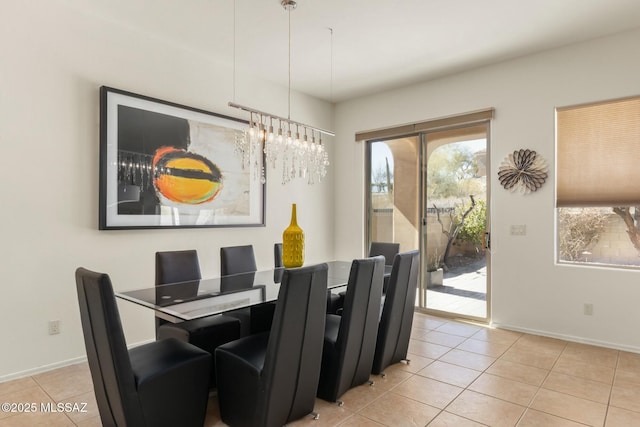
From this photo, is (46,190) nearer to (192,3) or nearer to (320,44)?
(192,3)

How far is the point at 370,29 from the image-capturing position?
3357 millimetres

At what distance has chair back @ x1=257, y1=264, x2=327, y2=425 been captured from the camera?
1.94 metres

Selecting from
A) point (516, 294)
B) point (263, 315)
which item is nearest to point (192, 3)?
point (263, 315)

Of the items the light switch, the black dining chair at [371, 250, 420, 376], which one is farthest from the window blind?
the black dining chair at [371, 250, 420, 376]

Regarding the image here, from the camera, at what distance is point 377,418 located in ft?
7.42

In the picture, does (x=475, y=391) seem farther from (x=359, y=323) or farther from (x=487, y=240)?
(x=487, y=240)

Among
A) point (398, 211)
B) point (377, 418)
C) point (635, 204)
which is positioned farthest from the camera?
point (398, 211)

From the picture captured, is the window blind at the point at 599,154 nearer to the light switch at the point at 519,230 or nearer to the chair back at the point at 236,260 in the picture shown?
the light switch at the point at 519,230

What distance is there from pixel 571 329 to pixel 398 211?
2.29 metres

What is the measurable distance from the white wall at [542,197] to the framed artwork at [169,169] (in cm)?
247

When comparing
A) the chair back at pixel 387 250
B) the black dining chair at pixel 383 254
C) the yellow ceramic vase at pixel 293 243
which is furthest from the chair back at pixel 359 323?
the chair back at pixel 387 250

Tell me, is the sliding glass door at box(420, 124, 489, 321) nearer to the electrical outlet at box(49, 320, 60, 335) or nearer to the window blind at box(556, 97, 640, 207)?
the window blind at box(556, 97, 640, 207)

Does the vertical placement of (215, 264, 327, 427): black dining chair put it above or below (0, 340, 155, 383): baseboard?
above

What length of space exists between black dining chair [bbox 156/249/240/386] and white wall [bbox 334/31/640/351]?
9.71ft
